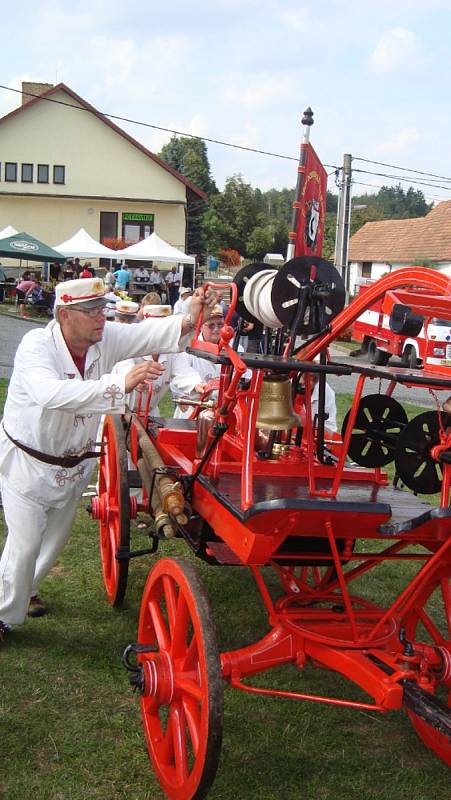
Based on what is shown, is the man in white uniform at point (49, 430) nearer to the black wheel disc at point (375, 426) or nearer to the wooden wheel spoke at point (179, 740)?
the black wheel disc at point (375, 426)

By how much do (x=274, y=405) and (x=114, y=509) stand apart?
181cm

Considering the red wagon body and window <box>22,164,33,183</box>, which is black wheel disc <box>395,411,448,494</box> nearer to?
the red wagon body

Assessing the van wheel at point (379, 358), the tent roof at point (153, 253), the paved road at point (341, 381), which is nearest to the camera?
the van wheel at point (379, 358)

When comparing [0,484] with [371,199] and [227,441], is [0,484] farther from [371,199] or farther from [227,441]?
[371,199]

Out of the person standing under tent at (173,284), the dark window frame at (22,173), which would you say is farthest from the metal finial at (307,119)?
the dark window frame at (22,173)

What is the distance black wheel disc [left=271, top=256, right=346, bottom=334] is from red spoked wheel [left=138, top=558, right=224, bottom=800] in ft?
3.27

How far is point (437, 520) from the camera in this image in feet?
8.89

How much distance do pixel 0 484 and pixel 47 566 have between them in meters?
0.53

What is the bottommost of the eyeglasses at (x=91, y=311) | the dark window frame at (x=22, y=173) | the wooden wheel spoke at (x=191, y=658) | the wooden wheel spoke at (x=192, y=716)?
the wooden wheel spoke at (x=192, y=716)

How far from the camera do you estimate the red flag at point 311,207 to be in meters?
3.66

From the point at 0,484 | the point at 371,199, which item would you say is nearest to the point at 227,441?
the point at 0,484

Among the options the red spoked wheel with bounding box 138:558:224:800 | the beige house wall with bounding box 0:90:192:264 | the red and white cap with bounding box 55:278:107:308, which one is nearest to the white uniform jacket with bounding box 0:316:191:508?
the red and white cap with bounding box 55:278:107:308

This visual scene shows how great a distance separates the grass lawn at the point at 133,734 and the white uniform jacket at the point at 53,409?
0.79 meters

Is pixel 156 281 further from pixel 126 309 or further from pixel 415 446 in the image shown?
pixel 415 446
